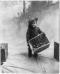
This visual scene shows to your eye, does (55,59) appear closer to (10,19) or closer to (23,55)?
(23,55)

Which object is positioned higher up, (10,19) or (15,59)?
(10,19)

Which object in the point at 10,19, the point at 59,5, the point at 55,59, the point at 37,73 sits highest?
the point at 59,5

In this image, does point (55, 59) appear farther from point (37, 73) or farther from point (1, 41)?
point (1, 41)

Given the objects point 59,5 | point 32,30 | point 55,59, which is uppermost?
point 59,5

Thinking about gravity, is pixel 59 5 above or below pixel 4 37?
above

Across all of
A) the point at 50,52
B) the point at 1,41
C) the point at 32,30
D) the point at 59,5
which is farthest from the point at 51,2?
the point at 1,41

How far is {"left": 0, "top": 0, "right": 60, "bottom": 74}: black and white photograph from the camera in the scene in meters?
1.87

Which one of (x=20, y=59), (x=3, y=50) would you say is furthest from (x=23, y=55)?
(x=3, y=50)

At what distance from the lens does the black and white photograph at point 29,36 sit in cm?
187

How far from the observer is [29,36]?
6.19ft

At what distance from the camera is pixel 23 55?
6.25 feet

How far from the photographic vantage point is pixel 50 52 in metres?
1.91

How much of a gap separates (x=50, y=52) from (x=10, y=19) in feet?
1.78

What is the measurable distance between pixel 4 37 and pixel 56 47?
21.8 inches
